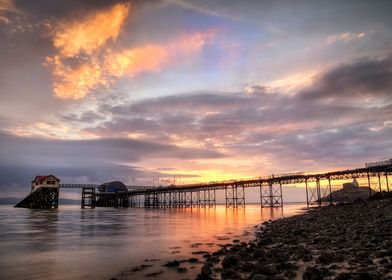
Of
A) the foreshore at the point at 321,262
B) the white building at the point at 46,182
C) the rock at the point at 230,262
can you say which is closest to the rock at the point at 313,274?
the foreshore at the point at 321,262

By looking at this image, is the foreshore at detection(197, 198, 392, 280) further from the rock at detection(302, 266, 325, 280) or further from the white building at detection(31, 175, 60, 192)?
the white building at detection(31, 175, 60, 192)

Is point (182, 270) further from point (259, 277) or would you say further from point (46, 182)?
point (46, 182)

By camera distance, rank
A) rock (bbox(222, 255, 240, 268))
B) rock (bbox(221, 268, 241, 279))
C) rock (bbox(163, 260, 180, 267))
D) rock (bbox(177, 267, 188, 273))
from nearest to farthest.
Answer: rock (bbox(221, 268, 241, 279))
rock (bbox(222, 255, 240, 268))
rock (bbox(177, 267, 188, 273))
rock (bbox(163, 260, 180, 267))

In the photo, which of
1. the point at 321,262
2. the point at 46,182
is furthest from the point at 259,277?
the point at 46,182

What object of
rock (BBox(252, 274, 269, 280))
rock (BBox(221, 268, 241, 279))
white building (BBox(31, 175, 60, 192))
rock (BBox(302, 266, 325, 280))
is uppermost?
white building (BBox(31, 175, 60, 192))

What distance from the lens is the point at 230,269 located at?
503 inches

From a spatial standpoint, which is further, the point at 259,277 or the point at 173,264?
the point at 173,264

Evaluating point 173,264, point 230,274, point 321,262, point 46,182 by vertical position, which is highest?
point 46,182

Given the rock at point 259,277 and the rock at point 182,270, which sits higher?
the rock at point 259,277

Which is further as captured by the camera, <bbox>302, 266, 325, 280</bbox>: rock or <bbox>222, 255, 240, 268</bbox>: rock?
<bbox>222, 255, 240, 268</bbox>: rock

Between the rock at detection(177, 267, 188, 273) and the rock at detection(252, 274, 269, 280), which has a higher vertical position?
the rock at detection(252, 274, 269, 280)

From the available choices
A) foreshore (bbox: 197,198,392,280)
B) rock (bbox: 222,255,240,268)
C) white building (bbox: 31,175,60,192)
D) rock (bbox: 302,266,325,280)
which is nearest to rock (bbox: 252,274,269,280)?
foreshore (bbox: 197,198,392,280)

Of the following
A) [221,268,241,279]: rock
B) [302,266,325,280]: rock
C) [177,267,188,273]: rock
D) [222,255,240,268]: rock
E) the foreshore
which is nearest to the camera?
[302,266,325,280]: rock

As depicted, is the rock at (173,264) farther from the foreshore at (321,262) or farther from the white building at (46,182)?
the white building at (46,182)
